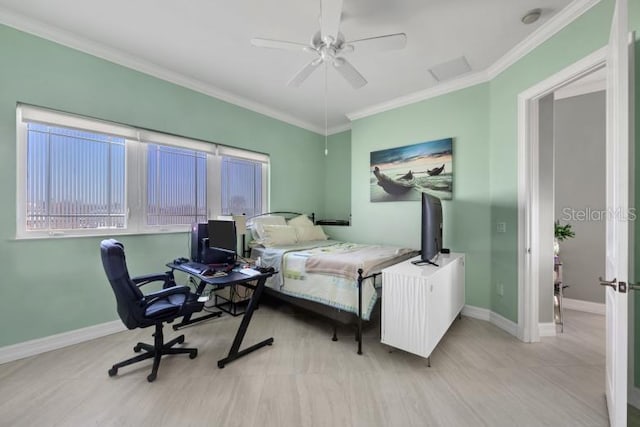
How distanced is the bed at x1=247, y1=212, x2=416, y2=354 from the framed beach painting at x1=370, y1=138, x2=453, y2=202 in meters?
0.99

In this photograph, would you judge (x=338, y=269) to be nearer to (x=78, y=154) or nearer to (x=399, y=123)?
(x=399, y=123)

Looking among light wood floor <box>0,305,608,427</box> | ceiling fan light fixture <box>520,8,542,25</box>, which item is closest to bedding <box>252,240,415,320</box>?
light wood floor <box>0,305,608,427</box>

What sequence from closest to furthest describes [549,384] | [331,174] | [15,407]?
[15,407] → [549,384] → [331,174]

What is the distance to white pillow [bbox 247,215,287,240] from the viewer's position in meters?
3.65

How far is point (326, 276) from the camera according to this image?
2553 millimetres

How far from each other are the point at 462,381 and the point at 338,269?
127 cm

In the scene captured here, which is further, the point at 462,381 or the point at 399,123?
the point at 399,123

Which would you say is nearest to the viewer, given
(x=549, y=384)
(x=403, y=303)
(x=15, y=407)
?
(x=15, y=407)

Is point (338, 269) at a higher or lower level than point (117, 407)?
higher

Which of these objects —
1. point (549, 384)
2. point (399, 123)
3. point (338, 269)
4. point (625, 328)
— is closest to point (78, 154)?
point (338, 269)

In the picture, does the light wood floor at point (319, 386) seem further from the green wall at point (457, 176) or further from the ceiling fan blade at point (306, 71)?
the ceiling fan blade at point (306, 71)

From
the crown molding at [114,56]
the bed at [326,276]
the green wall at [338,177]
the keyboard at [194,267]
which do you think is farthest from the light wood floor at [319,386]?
the crown molding at [114,56]

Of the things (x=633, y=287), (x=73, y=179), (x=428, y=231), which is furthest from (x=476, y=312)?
(x=73, y=179)

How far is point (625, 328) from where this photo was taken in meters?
1.18
